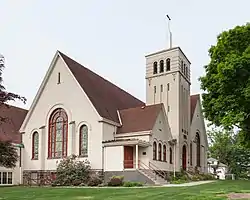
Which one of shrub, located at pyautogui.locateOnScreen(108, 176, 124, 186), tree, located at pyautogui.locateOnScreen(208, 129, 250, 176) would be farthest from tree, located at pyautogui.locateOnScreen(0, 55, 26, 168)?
tree, located at pyautogui.locateOnScreen(208, 129, 250, 176)

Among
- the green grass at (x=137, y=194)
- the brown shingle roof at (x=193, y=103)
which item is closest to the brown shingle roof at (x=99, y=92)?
the brown shingle roof at (x=193, y=103)

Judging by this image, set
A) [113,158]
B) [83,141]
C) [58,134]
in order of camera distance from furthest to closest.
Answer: [58,134], [83,141], [113,158]

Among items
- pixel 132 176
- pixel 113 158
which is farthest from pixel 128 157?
pixel 132 176

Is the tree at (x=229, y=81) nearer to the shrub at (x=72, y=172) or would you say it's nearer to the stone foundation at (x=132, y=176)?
the stone foundation at (x=132, y=176)

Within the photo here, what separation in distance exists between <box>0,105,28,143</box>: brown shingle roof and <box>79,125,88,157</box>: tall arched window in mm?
6501

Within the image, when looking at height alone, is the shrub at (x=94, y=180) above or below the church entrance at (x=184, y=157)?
below

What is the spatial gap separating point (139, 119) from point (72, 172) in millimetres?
7518

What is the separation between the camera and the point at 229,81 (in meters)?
25.5

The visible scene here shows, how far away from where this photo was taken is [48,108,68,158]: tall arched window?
119 feet

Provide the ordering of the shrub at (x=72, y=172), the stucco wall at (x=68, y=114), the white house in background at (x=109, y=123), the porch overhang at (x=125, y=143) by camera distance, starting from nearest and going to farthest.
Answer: the shrub at (x=72, y=172)
the porch overhang at (x=125, y=143)
the white house in background at (x=109, y=123)
the stucco wall at (x=68, y=114)

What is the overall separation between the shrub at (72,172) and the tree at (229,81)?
1068 cm

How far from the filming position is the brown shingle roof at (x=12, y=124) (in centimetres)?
3775

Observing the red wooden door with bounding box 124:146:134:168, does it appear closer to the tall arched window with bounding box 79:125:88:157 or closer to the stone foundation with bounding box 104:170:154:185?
the stone foundation with bounding box 104:170:154:185

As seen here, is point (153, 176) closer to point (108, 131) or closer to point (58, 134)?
point (108, 131)
